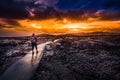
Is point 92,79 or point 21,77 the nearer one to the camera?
point 21,77

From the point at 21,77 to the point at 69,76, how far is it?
322cm

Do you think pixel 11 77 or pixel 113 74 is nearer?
pixel 11 77

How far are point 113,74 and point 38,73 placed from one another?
5270 millimetres

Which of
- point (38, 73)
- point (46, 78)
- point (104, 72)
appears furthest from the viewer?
point (104, 72)

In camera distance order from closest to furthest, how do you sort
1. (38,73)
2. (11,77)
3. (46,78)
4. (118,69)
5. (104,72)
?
(11,77) → (46,78) → (38,73) → (104,72) → (118,69)

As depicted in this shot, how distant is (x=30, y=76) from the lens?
10.8 m

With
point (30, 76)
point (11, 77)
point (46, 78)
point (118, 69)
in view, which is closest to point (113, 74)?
point (118, 69)

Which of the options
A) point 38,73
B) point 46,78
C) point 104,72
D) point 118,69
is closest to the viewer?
point 46,78

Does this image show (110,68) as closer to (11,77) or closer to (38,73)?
(38,73)

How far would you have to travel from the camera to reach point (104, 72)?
1333 cm

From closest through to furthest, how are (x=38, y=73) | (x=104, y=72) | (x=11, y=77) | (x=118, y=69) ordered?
(x=11, y=77), (x=38, y=73), (x=104, y=72), (x=118, y=69)

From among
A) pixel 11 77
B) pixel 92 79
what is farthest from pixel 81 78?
pixel 11 77

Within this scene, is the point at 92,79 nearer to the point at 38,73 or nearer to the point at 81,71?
the point at 81,71

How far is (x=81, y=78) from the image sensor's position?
38.5 feet
